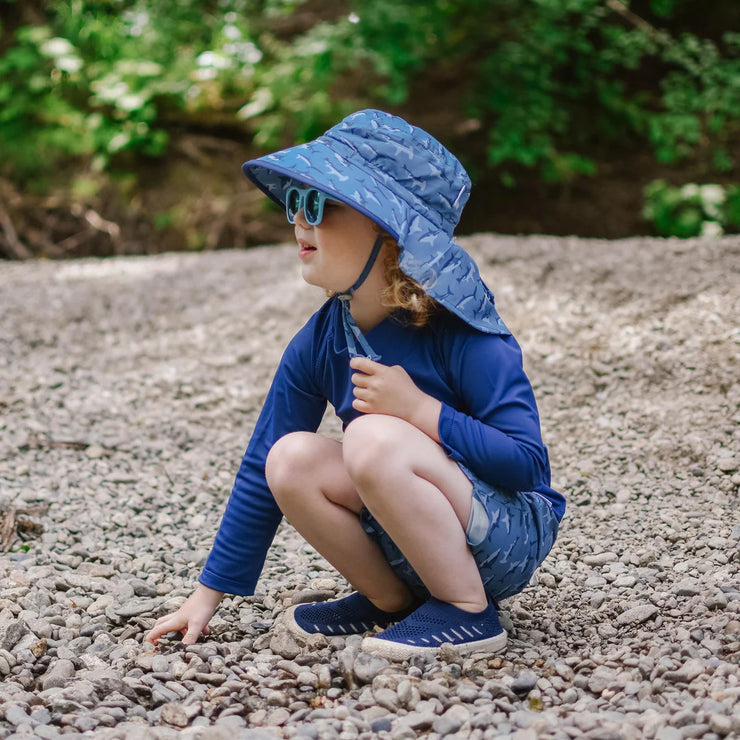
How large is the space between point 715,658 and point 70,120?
762 centimetres

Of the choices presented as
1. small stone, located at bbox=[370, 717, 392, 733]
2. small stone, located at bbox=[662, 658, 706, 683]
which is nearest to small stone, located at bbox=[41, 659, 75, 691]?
small stone, located at bbox=[370, 717, 392, 733]

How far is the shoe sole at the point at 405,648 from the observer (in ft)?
5.71

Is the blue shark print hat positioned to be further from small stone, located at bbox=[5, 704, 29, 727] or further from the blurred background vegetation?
the blurred background vegetation

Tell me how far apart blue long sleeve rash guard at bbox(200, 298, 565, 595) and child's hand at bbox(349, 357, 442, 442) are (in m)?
0.03

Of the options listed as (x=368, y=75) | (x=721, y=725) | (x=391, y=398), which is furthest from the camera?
(x=368, y=75)

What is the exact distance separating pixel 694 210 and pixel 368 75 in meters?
2.87

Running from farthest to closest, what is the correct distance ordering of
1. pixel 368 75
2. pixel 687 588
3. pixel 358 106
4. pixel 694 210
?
1. pixel 368 75
2. pixel 358 106
3. pixel 694 210
4. pixel 687 588

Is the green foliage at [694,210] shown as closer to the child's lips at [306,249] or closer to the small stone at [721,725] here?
the child's lips at [306,249]

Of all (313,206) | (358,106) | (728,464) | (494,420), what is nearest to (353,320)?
(313,206)

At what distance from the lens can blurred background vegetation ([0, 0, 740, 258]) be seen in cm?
665

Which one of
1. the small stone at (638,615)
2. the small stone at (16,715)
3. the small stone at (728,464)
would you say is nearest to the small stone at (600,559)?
the small stone at (638,615)

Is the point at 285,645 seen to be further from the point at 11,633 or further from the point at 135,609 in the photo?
the point at 11,633

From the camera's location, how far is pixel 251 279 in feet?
17.9

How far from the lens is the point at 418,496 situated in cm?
169
